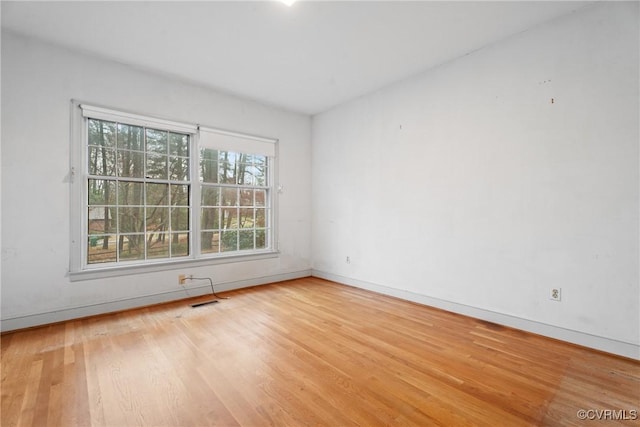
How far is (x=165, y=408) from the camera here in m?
1.72

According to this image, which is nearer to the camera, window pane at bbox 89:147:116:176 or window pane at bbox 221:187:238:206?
window pane at bbox 89:147:116:176

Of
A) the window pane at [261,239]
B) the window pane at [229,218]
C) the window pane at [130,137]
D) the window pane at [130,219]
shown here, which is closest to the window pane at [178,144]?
the window pane at [130,137]

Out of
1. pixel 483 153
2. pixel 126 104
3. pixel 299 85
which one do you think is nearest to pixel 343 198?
pixel 299 85

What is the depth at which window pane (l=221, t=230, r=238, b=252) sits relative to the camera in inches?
174

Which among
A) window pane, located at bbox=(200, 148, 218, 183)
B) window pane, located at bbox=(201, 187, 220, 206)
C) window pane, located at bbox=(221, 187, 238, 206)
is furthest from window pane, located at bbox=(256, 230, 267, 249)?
window pane, located at bbox=(200, 148, 218, 183)

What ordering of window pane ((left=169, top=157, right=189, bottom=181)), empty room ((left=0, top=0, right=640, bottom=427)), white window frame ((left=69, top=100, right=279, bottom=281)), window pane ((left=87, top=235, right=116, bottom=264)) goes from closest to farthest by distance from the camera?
empty room ((left=0, top=0, right=640, bottom=427)) → white window frame ((left=69, top=100, right=279, bottom=281)) → window pane ((left=87, top=235, right=116, bottom=264)) → window pane ((left=169, top=157, right=189, bottom=181))

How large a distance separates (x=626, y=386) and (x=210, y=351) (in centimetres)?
302

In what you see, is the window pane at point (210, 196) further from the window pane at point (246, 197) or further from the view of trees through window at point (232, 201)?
the window pane at point (246, 197)

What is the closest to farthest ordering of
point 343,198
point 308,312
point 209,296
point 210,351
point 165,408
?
point 165,408 → point 210,351 → point 308,312 → point 209,296 → point 343,198

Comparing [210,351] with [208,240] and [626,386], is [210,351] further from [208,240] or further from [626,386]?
[626,386]

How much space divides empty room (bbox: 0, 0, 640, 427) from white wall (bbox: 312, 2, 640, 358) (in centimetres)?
2

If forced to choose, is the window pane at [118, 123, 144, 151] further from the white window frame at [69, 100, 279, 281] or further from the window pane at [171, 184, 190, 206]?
the window pane at [171, 184, 190, 206]

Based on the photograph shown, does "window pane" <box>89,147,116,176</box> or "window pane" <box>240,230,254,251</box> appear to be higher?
"window pane" <box>89,147,116,176</box>

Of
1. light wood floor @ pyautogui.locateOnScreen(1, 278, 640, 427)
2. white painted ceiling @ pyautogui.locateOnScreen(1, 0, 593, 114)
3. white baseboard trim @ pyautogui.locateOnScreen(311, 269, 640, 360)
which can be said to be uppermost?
white painted ceiling @ pyautogui.locateOnScreen(1, 0, 593, 114)
